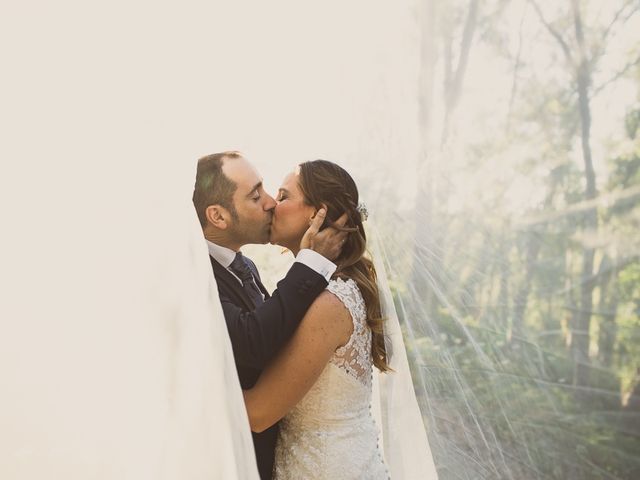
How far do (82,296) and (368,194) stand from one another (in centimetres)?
150

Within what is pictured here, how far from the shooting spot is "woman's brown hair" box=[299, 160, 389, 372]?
7.91ft

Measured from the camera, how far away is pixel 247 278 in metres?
2.47

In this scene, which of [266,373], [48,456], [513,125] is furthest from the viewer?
[513,125]

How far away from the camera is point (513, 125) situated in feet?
7.67

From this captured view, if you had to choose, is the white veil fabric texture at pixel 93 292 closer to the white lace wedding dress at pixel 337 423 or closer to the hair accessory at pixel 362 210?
the white lace wedding dress at pixel 337 423

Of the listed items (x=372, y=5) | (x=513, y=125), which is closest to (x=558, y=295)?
(x=513, y=125)

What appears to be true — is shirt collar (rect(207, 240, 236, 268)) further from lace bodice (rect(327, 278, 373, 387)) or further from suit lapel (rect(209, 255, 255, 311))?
lace bodice (rect(327, 278, 373, 387))

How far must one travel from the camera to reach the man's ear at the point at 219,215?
246 cm

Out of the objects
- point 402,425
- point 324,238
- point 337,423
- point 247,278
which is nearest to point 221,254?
point 247,278

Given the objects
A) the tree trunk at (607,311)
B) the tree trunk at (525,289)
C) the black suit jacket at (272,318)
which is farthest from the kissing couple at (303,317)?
the tree trunk at (607,311)

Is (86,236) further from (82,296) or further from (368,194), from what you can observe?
(368,194)

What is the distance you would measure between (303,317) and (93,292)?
31.9 inches

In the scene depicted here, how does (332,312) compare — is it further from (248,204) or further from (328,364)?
(248,204)

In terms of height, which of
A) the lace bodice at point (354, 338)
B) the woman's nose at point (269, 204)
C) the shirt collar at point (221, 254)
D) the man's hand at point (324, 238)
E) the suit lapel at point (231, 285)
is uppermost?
the woman's nose at point (269, 204)
